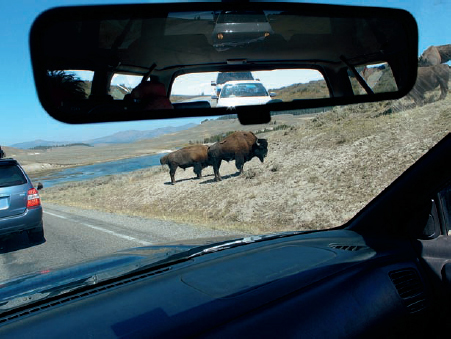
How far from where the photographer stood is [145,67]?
2.47m

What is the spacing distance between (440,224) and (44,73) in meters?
2.90

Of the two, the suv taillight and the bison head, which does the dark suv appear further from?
the bison head

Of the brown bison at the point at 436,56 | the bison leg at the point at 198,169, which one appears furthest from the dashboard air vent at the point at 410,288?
the bison leg at the point at 198,169

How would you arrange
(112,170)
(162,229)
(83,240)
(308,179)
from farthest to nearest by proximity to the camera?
(112,170) < (308,179) < (162,229) < (83,240)

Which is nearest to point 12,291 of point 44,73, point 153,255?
point 153,255

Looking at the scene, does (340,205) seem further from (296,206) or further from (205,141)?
(205,141)

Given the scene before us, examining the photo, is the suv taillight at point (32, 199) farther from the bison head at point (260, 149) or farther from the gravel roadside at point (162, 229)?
the bison head at point (260, 149)

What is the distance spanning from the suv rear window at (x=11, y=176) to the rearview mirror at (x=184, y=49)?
7.52 metres

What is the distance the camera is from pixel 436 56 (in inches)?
658

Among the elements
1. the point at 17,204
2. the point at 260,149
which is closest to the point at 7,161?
the point at 17,204

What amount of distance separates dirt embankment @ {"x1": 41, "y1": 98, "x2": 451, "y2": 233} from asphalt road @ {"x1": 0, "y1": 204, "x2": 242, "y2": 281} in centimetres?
122

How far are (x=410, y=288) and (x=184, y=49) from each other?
2.08m

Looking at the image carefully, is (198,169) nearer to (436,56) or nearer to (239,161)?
(239,161)

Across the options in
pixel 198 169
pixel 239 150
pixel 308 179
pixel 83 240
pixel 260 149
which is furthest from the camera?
pixel 198 169
